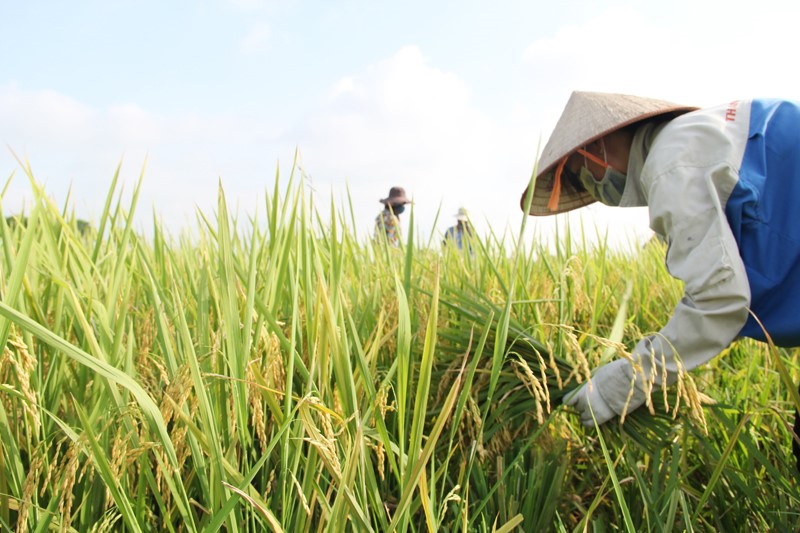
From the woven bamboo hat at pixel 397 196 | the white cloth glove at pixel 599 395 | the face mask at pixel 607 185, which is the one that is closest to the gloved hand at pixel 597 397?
the white cloth glove at pixel 599 395

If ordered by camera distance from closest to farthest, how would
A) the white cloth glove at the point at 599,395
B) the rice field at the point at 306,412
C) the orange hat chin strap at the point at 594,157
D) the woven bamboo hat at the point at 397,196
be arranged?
the rice field at the point at 306,412 < the white cloth glove at the point at 599,395 < the orange hat chin strap at the point at 594,157 < the woven bamboo hat at the point at 397,196

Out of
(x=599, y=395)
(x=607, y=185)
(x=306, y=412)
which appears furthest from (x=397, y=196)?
(x=306, y=412)

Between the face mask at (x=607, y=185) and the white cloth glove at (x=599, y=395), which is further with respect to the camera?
the face mask at (x=607, y=185)

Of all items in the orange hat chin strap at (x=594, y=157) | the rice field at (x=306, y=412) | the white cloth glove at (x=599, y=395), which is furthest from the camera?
the orange hat chin strap at (x=594, y=157)

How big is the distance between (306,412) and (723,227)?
0.90 metres

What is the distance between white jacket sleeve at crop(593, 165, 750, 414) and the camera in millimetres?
1166

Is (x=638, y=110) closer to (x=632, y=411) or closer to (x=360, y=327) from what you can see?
(x=632, y=411)

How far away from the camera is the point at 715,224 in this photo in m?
1.18

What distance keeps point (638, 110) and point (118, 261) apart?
1.20 m

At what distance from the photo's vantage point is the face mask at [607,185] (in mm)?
1512

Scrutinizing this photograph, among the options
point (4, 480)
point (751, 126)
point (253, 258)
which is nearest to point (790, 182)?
point (751, 126)

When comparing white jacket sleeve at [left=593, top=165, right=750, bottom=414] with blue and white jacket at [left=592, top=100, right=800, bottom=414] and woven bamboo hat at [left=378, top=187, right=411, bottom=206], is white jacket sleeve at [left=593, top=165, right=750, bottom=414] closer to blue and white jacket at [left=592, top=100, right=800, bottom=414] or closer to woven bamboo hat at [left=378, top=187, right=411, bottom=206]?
blue and white jacket at [left=592, top=100, right=800, bottom=414]

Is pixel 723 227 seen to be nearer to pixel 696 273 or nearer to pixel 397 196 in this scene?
pixel 696 273

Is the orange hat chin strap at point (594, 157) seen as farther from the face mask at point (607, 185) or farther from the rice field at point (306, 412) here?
the rice field at point (306, 412)
